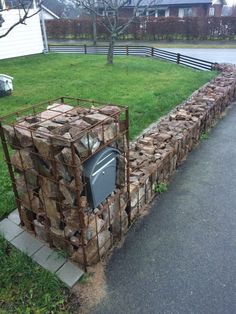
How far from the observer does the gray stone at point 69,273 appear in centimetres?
335

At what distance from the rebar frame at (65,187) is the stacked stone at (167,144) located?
1.88ft

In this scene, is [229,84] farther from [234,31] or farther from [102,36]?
[102,36]

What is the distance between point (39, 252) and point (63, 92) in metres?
8.00

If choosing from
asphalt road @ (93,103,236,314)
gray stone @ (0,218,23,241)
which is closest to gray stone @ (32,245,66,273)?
gray stone @ (0,218,23,241)

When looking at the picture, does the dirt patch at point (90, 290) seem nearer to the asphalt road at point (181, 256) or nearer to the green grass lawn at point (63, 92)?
the asphalt road at point (181, 256)

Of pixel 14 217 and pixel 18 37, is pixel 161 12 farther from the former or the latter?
pixel 14 217

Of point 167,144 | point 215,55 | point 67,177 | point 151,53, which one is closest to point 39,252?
→ point 67,177

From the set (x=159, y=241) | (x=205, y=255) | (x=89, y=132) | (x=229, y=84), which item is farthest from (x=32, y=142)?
(x=229, y=84)

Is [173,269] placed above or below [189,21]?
below

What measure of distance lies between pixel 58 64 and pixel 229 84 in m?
10.5

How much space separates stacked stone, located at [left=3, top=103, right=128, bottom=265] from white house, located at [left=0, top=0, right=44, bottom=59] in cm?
1709

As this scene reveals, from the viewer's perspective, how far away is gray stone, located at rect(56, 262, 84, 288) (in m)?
3.35

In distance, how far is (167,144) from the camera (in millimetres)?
5543

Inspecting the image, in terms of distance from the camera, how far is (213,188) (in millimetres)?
5242
